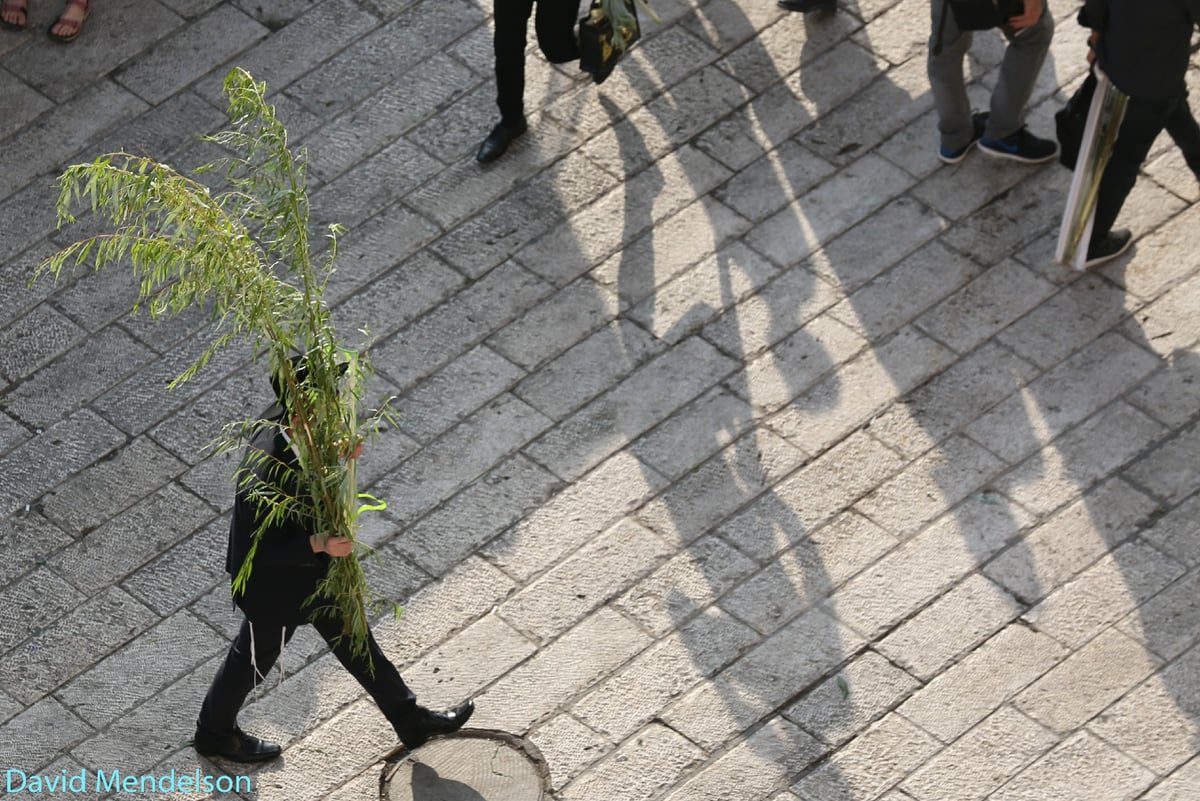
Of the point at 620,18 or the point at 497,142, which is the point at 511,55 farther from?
the point at 620,18

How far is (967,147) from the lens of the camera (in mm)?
8234

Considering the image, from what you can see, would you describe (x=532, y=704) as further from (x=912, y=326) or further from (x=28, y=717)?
(x=912, y=326)

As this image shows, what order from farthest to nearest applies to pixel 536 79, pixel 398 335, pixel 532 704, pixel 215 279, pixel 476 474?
1. pixel 536 79
2. pixel 398 335
3. pixel 476 474
4. pixel 532 704
5. pixel 215 279

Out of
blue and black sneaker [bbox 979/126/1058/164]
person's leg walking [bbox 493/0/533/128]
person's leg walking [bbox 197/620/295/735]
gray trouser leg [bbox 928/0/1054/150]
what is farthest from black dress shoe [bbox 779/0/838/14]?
person's leg walking [bbox 197/620/295/735]

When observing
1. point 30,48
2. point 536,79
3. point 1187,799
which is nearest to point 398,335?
point 536,79

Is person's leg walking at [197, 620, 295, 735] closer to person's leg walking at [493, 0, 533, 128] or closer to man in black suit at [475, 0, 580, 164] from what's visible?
man in black suit at [475, 0, 580, 164]

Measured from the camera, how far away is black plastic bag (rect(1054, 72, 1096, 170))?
770 cm

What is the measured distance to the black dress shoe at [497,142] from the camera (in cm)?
845

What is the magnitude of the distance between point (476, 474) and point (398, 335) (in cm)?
88

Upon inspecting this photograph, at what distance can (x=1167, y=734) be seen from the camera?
20.2 ft

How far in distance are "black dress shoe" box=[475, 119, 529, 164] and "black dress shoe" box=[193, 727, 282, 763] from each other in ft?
10.5

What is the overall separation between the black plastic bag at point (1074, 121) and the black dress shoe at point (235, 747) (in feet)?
13.8

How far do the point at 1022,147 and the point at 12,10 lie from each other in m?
5.27

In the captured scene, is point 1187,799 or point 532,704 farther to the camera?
point 532,704
